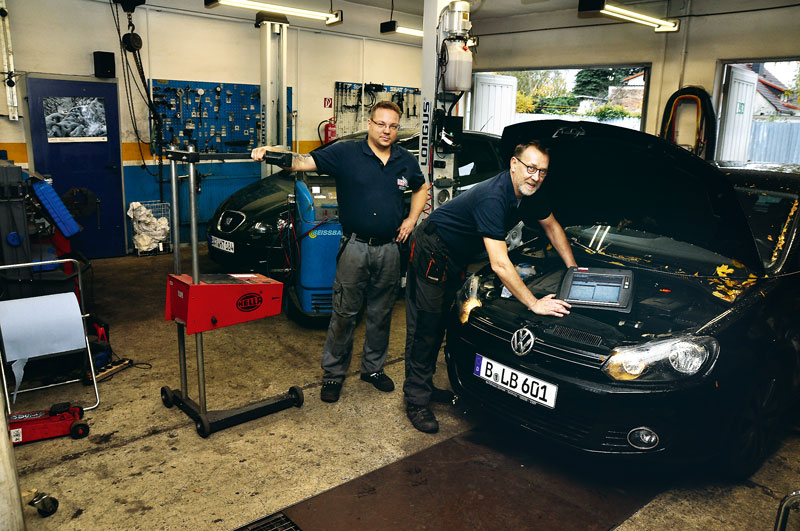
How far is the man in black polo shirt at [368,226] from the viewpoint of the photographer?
11.6ft

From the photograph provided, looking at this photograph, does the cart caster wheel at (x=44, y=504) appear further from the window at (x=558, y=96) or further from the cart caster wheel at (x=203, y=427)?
the window at (x=558, y=96)

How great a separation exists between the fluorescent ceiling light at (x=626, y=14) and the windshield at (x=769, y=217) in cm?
385

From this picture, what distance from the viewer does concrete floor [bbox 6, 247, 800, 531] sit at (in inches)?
103

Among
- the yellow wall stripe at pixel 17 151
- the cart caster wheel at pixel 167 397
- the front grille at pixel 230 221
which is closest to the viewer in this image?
the cart caster wheel at pixel 167 397

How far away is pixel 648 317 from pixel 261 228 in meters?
3.54

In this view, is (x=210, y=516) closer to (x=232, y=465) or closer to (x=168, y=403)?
(x=232, y=465)

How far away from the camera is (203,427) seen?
10.4ft

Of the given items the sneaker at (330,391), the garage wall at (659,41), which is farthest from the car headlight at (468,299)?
the garage wall at (659,41)

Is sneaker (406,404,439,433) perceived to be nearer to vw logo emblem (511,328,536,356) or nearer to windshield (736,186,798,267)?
vw logo emblem (511,328,536,356)

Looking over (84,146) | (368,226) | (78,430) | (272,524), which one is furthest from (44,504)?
(84,146)

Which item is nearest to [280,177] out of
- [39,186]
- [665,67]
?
[39,186]

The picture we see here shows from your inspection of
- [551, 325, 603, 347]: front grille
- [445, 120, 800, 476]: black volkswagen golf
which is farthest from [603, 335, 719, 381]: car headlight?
[551, 325, 603, 347]: front grille

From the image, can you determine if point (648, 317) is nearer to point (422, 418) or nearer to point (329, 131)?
point (422, 418)

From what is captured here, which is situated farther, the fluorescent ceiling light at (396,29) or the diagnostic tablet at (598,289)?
the fluorescent ceiling light at (396,29)
